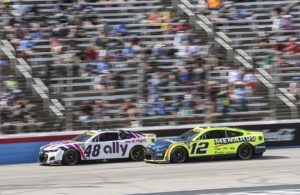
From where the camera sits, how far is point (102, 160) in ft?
78.2

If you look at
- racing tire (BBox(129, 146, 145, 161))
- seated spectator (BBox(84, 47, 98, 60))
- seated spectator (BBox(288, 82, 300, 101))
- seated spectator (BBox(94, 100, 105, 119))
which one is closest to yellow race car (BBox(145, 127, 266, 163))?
racing tire (BBox(129, 146, 145, 161))

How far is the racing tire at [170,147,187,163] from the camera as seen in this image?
2183cm

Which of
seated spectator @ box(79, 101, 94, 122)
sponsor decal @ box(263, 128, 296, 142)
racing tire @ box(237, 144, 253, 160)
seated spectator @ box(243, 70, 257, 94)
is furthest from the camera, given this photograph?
A: seated spectator @ box(243, 70, 257, 94)

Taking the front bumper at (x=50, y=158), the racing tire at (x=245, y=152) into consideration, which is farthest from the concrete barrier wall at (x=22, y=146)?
the racing tire at (x=245, y=152)

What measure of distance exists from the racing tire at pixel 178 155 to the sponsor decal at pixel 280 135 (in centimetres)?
658

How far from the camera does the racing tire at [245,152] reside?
893 inches

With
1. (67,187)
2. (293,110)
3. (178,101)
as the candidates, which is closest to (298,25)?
(293,110)

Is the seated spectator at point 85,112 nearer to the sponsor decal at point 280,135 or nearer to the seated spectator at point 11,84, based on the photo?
the seated spectator at point 11,84

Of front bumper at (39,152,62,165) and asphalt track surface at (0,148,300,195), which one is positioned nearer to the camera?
asphalt track surface at (0,148,300,195)

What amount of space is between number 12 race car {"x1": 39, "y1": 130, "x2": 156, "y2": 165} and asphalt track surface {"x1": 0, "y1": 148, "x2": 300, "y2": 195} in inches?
13.6

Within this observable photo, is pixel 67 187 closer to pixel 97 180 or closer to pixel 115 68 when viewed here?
pixel 97 180

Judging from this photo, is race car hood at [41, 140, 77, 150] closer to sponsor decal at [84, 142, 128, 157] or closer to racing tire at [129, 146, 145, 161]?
sponsor decal at [84, 142, 128, 157]

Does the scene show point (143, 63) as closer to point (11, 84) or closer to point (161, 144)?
point (11, 84)

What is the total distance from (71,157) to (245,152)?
566 cm
